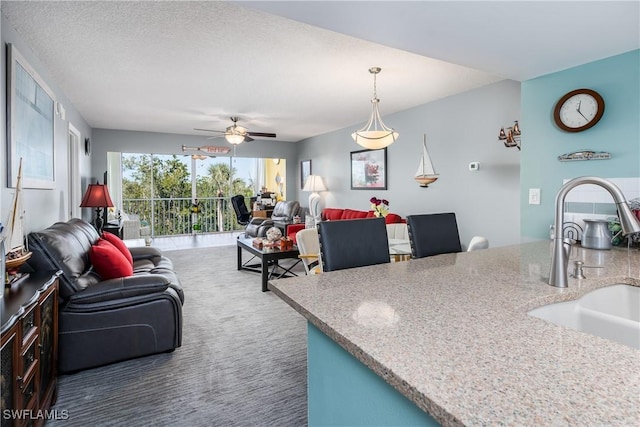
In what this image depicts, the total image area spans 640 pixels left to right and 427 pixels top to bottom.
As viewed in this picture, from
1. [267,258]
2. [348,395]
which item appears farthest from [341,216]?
[348,395]

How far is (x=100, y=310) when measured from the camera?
2270 millimetres

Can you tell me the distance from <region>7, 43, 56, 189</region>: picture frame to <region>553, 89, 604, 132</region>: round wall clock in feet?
12.0

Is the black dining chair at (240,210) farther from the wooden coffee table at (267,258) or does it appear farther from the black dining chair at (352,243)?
the black dining chair at (352,243)

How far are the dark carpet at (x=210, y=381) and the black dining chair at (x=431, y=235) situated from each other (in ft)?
3.61

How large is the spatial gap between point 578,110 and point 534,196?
643mm

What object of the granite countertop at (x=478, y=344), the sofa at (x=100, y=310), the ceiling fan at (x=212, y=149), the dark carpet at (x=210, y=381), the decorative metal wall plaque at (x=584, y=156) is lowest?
the dark carpet at (x=210, y=381)

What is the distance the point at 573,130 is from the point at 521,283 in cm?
159

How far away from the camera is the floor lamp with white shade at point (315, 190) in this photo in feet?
23.9

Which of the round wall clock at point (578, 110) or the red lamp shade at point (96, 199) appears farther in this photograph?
the red lamp shade at point (96, 199)

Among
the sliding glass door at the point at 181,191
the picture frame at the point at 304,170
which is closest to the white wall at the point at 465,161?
the picture frame at the point at 304,170

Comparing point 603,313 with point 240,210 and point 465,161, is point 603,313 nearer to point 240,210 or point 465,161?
point 465,161

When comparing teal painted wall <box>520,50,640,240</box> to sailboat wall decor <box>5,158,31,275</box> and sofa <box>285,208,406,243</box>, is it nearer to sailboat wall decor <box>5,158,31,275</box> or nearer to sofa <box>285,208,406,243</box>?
sofa <box>285,208,406,243</box>

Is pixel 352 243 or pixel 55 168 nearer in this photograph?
pixel 352 243

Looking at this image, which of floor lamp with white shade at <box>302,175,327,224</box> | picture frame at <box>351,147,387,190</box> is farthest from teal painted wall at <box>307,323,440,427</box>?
floor lamp with white shade at <box>302,175,327,224</box>
